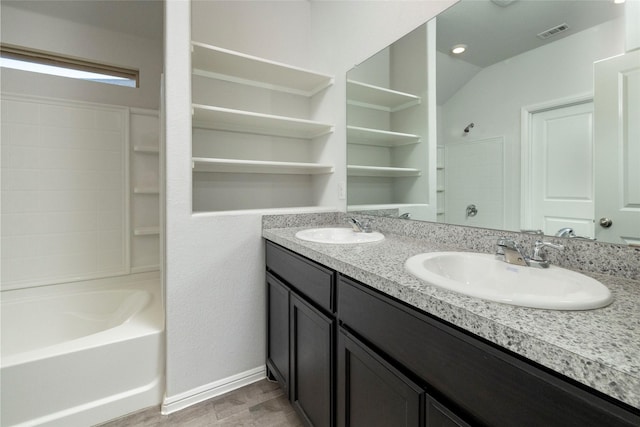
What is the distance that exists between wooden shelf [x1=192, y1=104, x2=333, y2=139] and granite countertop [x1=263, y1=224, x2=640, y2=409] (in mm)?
1369

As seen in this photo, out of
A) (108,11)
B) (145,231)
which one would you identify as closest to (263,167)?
(145,231)

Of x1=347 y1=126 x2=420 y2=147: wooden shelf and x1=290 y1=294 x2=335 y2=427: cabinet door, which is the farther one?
x1=347 y1=126 x2=420 y2=147: wooden shelf

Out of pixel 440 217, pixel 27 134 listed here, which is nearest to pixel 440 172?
pixel 440 217

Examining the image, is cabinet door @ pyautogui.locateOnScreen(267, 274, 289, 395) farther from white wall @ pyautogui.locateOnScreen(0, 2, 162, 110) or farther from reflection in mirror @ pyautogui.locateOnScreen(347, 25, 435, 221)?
white wall @ pyautogui.locateOnScreen(0, 2, 162, 110)

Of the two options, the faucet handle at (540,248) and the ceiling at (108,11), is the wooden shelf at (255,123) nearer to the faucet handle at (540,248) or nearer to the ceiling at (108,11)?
the ceiling at (108,11)

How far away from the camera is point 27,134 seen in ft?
6.83

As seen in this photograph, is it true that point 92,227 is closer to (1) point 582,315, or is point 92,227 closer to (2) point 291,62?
(2) point 291,62

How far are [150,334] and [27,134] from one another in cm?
176

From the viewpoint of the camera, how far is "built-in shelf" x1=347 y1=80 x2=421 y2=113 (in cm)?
160

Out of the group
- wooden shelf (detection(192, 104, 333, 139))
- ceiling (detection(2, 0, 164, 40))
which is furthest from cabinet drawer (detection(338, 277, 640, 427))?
ceiling (detection(2, 0, 164, 40))

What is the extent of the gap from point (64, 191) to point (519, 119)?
2.89 meters

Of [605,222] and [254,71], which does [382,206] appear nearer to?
[605,222]

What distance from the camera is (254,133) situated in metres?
2.20

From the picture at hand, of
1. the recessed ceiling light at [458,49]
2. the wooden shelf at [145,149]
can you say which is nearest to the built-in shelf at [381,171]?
the recessed ceiling light at [458,49]
